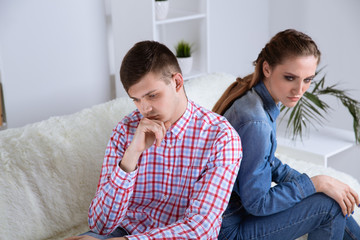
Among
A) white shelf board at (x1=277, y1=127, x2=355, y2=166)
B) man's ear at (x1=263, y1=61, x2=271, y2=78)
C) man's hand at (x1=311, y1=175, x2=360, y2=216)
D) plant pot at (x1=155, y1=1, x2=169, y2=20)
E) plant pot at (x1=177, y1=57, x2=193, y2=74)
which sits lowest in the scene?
white shelf board at (x1=277, y1=127, x2=355, y2=166)

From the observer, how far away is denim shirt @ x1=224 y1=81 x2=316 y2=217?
4.87 ft

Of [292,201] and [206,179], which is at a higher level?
[206,179]

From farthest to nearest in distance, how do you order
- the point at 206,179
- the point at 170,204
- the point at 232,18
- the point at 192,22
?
1. the point at 232,18
2. the point at 192,22
3. the point at 170,204
4. the point at 206,179

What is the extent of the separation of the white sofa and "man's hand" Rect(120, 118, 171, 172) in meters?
0.40

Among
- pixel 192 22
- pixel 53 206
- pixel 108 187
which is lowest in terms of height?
pixel 53 206

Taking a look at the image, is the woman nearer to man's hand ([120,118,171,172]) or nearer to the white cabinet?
man's hand ([120,118,171,172])

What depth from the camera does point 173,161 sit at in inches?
59.5

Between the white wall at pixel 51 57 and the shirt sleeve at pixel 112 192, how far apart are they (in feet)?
4.00

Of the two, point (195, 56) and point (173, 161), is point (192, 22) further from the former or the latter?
point (173, 161)

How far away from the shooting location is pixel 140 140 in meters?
1.43

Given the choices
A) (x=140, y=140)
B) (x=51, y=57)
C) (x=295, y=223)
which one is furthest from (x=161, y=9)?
(x=295, y=223)

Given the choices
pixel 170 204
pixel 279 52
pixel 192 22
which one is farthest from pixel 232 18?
pixel 170 204

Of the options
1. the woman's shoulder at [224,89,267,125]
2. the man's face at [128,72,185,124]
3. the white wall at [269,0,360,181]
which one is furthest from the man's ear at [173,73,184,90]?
the white wall at [269,0,360,181]

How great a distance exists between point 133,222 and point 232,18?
233 centimetres
